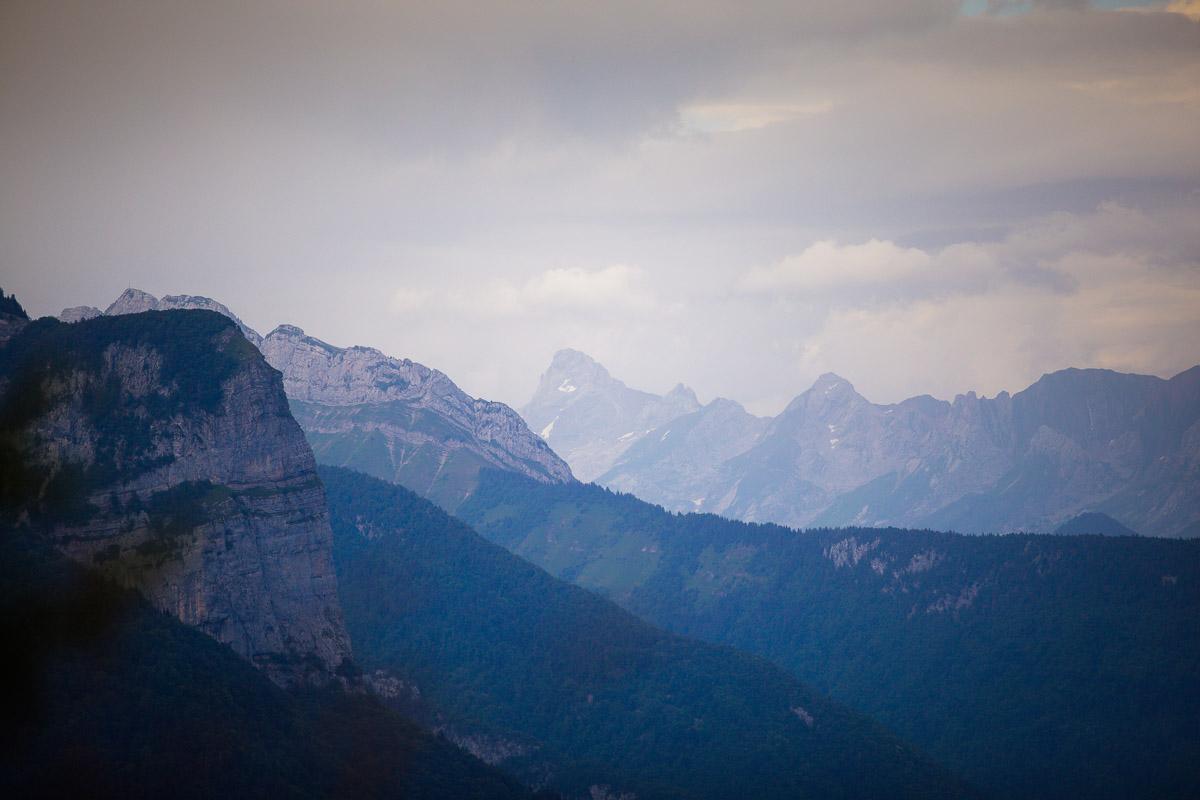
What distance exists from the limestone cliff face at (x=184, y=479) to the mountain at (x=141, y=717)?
11161 millimetres

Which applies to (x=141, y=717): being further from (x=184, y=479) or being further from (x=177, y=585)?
(x=184, y=479)

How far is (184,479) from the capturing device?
601ft

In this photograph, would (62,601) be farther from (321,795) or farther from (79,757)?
(321,795)

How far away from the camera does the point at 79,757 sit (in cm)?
13050

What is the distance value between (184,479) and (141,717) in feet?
159

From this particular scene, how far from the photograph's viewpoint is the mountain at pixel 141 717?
129 metres

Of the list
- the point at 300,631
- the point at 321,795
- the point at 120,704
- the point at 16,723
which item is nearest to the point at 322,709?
the point at 300,631

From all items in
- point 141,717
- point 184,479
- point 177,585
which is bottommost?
point 141,717

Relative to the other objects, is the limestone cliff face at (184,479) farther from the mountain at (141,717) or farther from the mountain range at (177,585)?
the mountain at (141,717)

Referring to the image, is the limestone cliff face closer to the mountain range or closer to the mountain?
the mountain range

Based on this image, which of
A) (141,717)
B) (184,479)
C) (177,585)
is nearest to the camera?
(141,717)

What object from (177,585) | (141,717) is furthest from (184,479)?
(141,717)

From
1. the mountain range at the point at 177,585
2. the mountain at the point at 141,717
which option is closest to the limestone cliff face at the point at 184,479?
the mountain range at the point at 177,585

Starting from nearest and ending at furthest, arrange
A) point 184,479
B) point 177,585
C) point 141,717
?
point 141,717 → point 177,585 → point 184,479
